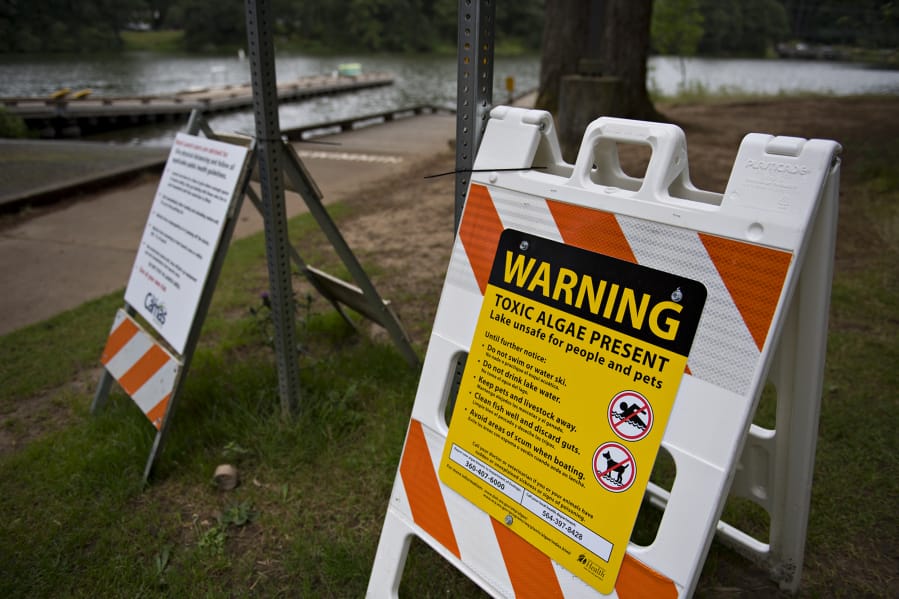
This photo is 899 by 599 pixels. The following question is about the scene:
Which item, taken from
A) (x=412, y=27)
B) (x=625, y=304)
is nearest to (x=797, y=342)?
(x=625, y=304)

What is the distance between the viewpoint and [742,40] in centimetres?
5309

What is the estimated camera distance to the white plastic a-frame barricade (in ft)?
4.47

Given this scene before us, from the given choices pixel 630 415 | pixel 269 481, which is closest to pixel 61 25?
pixel 269 481

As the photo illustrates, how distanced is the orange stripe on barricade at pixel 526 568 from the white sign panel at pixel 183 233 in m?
1.76

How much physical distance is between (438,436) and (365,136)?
1569 centimetres

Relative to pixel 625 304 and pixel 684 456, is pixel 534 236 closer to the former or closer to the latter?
pixel 625 304

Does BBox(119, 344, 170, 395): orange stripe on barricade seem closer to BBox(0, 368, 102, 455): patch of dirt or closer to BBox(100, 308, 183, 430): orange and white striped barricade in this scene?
BBox(100, 308, 183, 430): orange and white striped barricade

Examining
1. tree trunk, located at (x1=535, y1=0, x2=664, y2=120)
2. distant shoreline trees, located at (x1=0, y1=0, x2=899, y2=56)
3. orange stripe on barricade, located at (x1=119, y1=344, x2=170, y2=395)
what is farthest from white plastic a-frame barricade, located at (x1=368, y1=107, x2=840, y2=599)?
distant shoreline trees, located at (x1=0, y1=0, x2=899, y2=56)

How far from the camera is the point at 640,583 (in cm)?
147

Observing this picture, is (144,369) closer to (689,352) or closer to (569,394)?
(569,394)

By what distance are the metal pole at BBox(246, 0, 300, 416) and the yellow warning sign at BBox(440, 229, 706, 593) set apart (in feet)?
4.46

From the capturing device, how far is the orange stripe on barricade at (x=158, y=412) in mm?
2818

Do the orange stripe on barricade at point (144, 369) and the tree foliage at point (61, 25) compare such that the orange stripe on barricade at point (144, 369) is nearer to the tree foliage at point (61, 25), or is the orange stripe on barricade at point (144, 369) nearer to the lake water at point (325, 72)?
the lake water at point (325, 72)

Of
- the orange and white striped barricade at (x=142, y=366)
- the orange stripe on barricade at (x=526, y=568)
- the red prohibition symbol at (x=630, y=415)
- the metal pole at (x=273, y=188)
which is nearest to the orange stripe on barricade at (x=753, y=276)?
the red prohibition symbol at (x=630, y=415)
